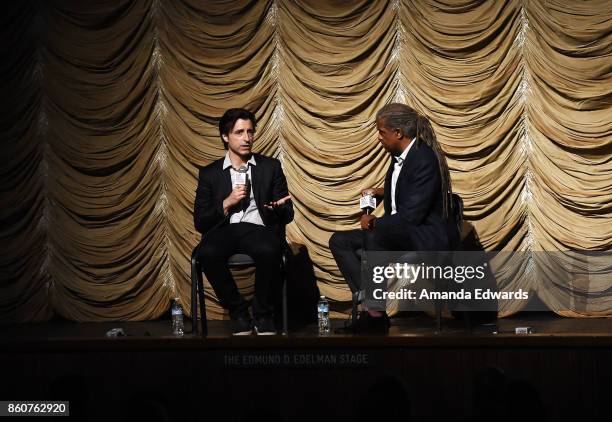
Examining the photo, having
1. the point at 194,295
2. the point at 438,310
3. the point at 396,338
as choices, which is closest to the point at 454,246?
the point at 438,310

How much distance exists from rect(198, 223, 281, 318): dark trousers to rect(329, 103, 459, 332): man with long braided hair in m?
0.38

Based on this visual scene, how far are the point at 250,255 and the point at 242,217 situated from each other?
1.31 ft

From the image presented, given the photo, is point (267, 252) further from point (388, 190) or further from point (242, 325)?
point (388, 190)

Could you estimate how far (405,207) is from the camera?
4750 mm

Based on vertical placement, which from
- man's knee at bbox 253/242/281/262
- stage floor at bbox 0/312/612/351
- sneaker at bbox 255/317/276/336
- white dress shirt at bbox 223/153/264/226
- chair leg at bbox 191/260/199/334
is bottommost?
stage floor at bbox 0/312/612/351

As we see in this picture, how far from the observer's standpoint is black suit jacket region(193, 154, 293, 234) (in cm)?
524

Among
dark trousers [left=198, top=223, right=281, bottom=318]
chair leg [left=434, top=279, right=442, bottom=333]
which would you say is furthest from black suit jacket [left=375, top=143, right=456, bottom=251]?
dark trousers [left=198, top=223, right=281, bottom=318]

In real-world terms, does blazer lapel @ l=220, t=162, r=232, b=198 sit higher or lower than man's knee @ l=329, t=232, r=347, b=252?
higher

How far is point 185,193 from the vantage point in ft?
20.0

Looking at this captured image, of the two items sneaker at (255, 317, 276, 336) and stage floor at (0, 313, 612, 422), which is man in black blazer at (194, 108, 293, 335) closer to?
sneaker at (255, 317, 276, 336)

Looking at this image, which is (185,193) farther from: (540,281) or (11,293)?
(540,281)

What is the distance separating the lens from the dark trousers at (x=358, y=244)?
15.5 feet

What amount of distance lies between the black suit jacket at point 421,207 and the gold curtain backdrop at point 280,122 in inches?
40.8

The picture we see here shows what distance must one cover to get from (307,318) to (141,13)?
2.39 metres
